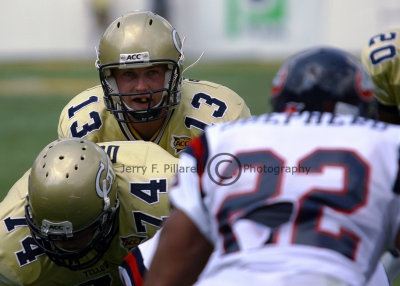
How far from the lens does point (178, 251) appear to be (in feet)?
7.52

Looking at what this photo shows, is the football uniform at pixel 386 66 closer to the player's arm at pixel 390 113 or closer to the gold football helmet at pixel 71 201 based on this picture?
the player's arm at pixel 390 113

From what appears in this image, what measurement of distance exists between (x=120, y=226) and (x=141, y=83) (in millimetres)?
1048

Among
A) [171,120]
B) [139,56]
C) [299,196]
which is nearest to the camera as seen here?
[299,196]

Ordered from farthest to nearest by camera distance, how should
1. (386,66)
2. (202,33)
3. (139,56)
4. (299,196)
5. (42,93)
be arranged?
(202,33) < (42,93) < (386,66) < (139,56) < (299,196)

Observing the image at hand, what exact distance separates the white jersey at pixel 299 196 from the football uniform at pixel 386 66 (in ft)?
8.74

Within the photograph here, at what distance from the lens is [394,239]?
7.50ft

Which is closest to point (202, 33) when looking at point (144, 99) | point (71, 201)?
point (144, 99)

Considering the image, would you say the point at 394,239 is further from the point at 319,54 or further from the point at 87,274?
the point at 87,274

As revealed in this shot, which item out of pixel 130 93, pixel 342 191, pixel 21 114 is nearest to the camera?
pixel 342 191

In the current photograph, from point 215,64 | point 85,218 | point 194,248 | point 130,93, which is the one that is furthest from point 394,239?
point 215,64

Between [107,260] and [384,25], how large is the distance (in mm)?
12047

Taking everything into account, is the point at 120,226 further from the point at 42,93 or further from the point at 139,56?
the point at 42,93

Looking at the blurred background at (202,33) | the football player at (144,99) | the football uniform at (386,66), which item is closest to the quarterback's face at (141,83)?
the football player at (144,99)

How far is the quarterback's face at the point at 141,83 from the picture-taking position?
464 cm
